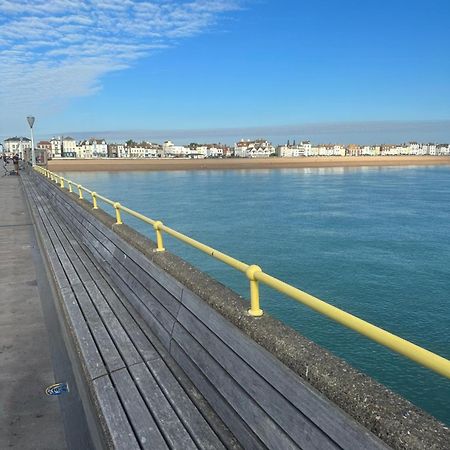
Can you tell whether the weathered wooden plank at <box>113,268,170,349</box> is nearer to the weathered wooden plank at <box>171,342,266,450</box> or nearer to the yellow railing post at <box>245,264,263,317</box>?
the weathered wooden plank at <box>171,342,266,450</box>

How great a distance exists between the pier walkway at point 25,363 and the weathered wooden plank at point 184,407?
959mm

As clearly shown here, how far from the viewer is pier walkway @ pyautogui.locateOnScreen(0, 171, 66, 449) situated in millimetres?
3529

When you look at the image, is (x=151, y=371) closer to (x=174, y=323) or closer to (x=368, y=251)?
(x=174, y=323)

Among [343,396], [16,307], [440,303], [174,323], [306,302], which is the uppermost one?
[306,302]

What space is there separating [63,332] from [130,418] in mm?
2435

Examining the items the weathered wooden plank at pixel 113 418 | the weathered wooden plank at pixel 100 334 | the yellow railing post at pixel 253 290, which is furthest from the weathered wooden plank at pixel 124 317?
the yellow railing post at pixel 253 290

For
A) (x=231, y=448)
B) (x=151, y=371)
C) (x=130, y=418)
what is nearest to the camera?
(x=231, y=448)

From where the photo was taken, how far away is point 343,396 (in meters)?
2.31

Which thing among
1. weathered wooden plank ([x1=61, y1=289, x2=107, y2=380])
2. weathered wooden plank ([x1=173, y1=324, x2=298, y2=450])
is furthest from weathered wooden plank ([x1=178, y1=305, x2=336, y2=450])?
weathered wooden plank ([x1=61, y1=289, x2=107, y2=380])

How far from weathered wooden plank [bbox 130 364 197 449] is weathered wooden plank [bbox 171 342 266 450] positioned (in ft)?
1.06

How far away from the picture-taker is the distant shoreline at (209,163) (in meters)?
124

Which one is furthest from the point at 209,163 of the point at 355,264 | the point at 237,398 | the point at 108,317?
the point at 237,398

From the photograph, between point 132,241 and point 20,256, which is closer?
point 132,241

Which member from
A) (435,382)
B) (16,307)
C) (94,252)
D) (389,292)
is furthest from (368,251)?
(16,307)
